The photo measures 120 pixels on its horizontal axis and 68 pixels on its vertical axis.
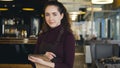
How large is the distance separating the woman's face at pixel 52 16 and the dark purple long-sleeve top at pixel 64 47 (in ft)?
0.12

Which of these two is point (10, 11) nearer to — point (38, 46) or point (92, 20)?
point (92, 20)

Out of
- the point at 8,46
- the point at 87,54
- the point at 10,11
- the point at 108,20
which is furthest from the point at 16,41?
the point at 108,20

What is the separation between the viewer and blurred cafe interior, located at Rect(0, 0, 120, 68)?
7.59 m

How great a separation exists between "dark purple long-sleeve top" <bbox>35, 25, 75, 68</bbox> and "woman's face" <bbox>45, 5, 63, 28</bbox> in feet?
0.12

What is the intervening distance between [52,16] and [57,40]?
0.54 feet

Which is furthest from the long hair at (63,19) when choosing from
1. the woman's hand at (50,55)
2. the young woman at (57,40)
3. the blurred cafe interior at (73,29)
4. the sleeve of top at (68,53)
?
the blurred cafe interior at (73,29)

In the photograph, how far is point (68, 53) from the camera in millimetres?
1902

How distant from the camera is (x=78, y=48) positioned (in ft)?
38.9

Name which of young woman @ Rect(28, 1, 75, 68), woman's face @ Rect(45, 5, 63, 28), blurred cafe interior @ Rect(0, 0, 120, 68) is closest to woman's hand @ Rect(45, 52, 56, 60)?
young woman @ Rect(28, 1, 75, 68)

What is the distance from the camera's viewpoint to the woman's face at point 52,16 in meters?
1.94

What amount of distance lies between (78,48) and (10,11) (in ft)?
11.2

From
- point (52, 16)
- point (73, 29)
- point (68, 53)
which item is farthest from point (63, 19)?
point (73, 29)

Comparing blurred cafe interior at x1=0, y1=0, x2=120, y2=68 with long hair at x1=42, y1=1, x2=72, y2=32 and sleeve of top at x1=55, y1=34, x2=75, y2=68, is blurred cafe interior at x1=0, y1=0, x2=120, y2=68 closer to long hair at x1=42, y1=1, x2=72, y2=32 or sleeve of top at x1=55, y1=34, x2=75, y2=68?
long hair at x1=42, y1=1, x2=72, y2=32

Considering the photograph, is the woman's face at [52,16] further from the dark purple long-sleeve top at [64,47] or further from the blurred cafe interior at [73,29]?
the blurred cafe interior at [73,29]
